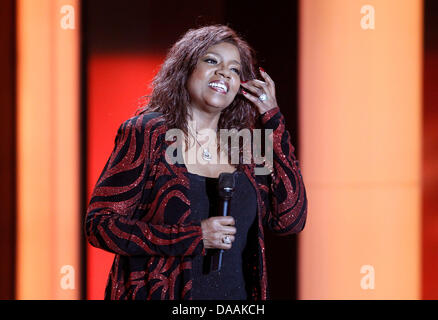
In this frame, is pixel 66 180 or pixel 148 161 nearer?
pixel 148 161

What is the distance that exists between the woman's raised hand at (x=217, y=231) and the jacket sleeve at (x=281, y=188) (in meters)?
0.25

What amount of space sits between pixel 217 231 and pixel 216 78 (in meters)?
0.45

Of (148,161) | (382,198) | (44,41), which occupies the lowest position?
(382,198)

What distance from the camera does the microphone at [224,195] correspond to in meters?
1.30

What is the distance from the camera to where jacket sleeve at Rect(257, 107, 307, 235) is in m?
1.50

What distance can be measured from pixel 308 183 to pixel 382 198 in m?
0.32

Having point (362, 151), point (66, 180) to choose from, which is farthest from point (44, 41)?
point (362, 151)

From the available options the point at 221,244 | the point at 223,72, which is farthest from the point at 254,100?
the point at 221,244

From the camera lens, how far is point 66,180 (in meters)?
2.11

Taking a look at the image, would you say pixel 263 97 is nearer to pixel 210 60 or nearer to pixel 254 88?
pixel 254 88

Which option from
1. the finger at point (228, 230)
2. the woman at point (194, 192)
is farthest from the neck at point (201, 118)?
the finger at point (228, 230)
